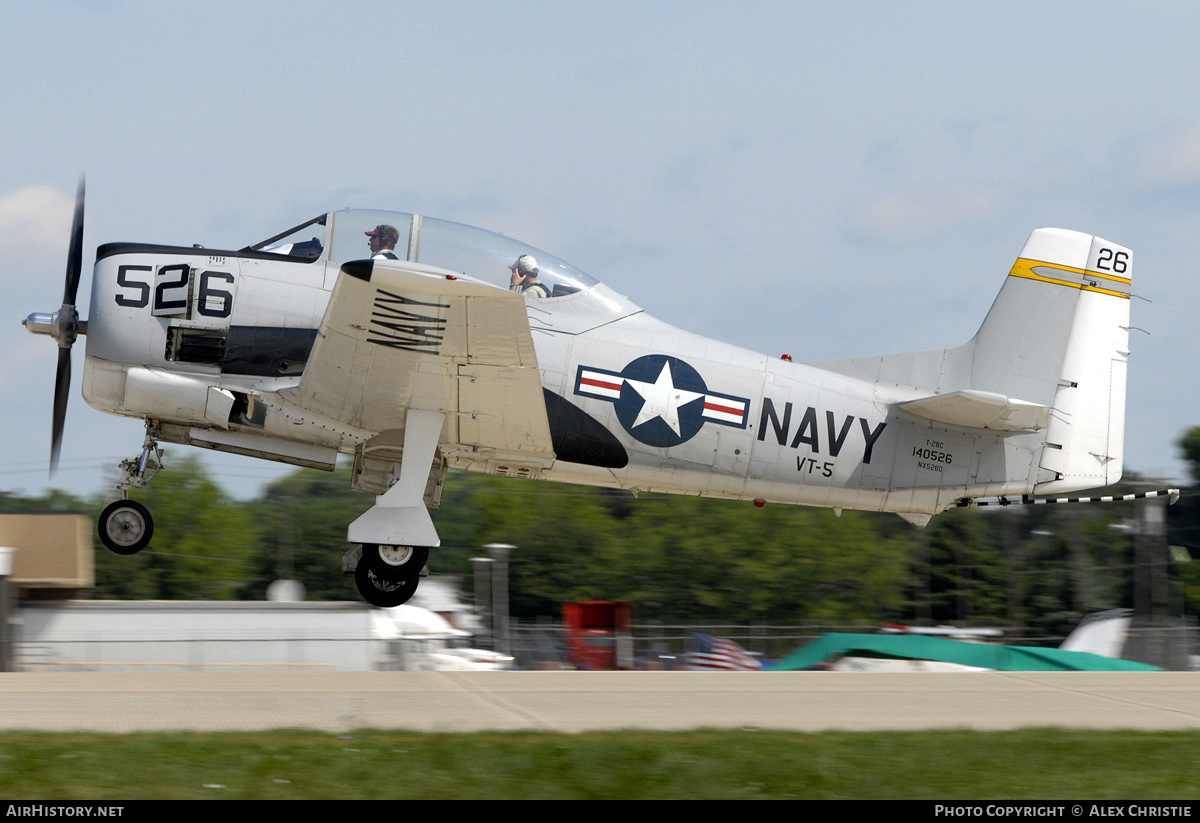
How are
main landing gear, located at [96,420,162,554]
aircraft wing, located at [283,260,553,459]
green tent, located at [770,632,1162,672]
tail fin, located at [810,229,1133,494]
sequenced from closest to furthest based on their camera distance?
aircraft wing, located at [283,260,553,459]
main landing gear, located at [96,420,162,554]
tail fin, located at [810,229,1133,494]
green tent, located at [770,632,1162,672]

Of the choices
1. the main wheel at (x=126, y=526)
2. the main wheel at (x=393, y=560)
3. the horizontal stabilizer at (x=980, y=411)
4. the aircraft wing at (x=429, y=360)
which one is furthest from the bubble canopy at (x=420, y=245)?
the horizontal stabilizer at (x=980, y=411)

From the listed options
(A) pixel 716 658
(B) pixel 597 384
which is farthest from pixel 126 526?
(A) pixel 716 658

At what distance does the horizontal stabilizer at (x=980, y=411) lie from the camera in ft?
34.4

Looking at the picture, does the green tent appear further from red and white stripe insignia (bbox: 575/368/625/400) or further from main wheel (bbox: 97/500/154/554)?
main wheel (bbox: 97/500/154/554)

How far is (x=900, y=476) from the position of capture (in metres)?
10.9

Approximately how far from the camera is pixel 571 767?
6547 millimetres

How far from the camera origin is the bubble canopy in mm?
9820

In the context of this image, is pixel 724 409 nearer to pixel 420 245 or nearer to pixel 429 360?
pixel 429 360

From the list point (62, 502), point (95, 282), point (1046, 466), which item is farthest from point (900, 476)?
point (62, 502)

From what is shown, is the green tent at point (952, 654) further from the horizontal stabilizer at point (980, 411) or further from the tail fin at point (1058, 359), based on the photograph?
the horizontal stabilizer at point (980, 411)

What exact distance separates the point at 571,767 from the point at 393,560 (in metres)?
4.30

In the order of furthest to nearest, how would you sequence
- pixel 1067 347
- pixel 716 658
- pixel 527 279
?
pixel 716 658, pixel 1067 347, pixel 527 279

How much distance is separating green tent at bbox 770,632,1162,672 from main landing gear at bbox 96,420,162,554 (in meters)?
10.8

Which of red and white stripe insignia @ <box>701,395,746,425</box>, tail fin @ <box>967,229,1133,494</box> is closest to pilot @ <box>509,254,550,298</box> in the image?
red and white stripe insignia @ <box>701,395,746,425</box>
